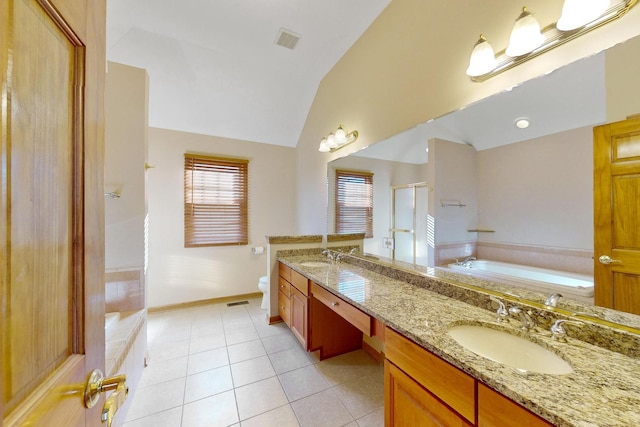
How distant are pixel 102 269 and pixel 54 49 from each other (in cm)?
48

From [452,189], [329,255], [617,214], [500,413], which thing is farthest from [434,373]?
[329,255]

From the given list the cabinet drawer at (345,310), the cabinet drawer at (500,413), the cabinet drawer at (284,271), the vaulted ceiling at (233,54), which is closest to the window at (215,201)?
the vaulted ceiling at (233,54)

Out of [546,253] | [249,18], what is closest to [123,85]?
[249,18]

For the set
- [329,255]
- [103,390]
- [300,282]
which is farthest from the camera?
[329,255]

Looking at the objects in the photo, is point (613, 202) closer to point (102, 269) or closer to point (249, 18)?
point (102, 269)

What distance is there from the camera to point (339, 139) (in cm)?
251

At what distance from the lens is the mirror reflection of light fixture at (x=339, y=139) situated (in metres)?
2.41

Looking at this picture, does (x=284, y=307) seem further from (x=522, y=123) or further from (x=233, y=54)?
(x=233, y=54)

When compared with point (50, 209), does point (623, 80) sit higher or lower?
higher

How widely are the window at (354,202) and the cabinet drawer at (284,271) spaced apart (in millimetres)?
666

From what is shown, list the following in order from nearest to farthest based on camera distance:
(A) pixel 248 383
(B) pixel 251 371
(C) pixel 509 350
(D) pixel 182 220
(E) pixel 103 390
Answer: (E) pixel 103 390 < (C) pixel 509 350 < (A) pixel 248 383 < (B) pixel 251 371 < (D) pixel 182 220

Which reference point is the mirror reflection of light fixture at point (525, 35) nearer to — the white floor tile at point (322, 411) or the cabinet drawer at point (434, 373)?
the cabinet drawer at point (434, 373)

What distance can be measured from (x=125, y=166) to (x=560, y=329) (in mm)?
2923

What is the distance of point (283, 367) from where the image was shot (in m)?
2.00
